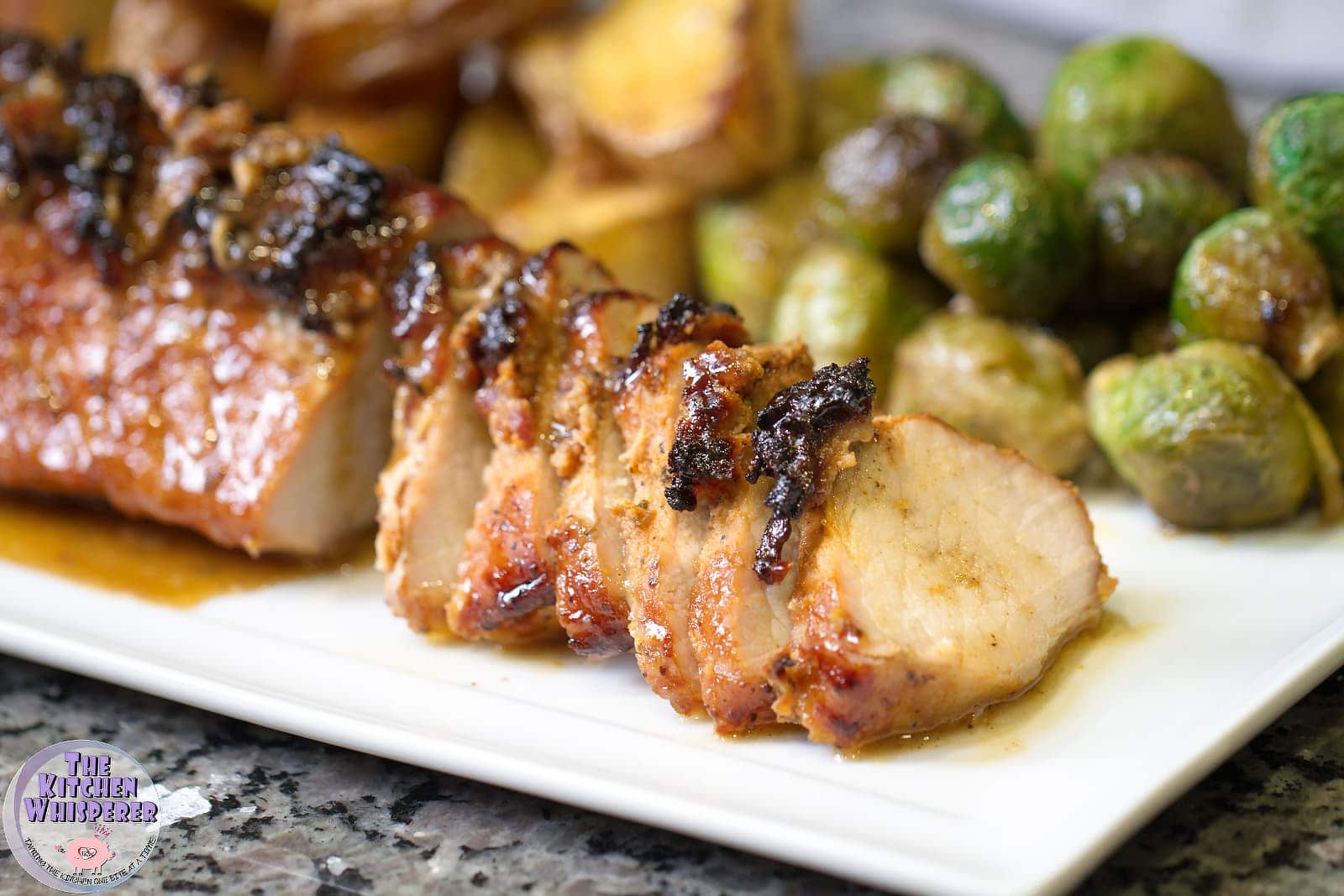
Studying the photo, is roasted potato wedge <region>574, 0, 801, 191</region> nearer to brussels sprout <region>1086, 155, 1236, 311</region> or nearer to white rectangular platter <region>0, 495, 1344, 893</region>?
brussels sprout <region>1086, 155, 1236, 311</region>

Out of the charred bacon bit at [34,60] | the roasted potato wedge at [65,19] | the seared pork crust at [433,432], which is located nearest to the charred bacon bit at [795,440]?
the seared pork crust at [433,432]

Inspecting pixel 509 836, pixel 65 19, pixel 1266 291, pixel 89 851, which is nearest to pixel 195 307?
pixel 89 851

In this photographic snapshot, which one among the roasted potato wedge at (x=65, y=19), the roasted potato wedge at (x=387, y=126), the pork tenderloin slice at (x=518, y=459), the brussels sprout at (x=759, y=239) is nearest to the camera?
the pork tenderloin slice at (x=518, y=459)

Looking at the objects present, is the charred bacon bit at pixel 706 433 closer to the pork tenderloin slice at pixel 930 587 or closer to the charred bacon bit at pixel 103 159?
the pork tenderloin slice at pixel 930 587

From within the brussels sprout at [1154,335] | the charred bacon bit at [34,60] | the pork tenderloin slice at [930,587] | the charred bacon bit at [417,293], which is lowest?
the brussels sprout at [1154,335]

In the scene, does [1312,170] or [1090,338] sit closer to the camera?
[1312,170]

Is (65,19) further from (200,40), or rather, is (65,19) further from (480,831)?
(480,831)
